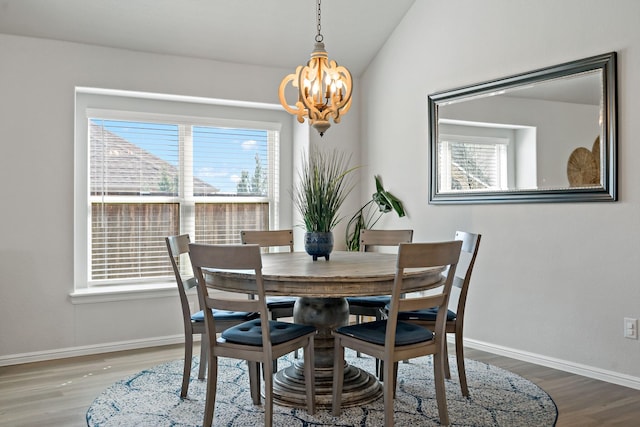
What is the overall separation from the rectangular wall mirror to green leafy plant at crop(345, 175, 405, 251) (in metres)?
0.44

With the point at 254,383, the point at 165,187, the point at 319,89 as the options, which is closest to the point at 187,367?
the point at 254,383

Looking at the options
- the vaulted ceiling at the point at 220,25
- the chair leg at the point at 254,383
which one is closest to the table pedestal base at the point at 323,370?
the chair leg at the point at 254,383

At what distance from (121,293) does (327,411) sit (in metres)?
2.16

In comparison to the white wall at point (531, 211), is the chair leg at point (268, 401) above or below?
below

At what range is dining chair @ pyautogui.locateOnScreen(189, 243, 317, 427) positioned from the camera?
2527 millimetres

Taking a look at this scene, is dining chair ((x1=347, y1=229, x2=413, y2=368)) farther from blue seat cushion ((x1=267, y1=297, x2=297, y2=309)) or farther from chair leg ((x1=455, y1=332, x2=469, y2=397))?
chair leg ((x1=455, y1=332, x2=469, y2=397))

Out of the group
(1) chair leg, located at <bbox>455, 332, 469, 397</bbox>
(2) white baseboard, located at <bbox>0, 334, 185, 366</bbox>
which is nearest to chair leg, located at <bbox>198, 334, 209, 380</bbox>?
(2) white baseboard, located at <bbox>0, 334, 185, 366</bbox>

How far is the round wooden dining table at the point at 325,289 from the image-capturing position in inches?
103

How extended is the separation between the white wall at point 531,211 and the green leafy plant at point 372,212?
0.09 metres

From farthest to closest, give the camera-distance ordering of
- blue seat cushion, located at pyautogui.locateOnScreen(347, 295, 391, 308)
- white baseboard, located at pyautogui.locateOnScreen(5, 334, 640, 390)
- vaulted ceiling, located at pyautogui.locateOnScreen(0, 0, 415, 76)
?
vaulted ceiling, located at pyautogui.locateOnScreen(0, 0, 415, 76) → blue seat cushion, located at pyautogui.locateOnScreen(347, 295, 391, 308) → white baseboard, located at pyautogui.locateOnScreen(5, 334, 640, 390)

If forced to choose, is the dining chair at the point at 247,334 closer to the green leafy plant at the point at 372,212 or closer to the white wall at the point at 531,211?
the white wall at the point at 531,211

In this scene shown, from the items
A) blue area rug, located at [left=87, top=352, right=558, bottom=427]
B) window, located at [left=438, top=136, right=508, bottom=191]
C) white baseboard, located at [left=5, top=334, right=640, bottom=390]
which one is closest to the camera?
blue area rug, located at [left=87, top=352, right=558, bottom=427]

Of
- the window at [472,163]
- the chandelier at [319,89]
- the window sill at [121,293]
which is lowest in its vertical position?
the window sill at [121,293]

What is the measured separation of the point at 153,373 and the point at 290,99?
2.65m
